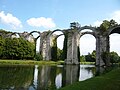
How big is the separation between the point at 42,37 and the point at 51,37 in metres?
2.73

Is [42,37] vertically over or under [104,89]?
over

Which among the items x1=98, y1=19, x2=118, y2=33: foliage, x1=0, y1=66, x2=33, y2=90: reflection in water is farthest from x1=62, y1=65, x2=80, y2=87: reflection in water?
x1=98, y1=19, x2=118, y2=33: foliage

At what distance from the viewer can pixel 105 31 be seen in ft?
187

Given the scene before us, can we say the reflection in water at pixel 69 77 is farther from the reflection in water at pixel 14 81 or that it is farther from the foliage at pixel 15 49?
the foliage at pixel 15 49

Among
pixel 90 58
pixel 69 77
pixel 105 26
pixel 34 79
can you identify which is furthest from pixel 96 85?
pixel 90 58

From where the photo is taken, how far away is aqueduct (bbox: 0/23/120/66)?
184 ft

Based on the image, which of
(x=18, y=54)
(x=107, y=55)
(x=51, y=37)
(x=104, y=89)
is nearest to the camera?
(x=104, y=89)

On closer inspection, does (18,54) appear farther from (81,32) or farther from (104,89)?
(104,89)

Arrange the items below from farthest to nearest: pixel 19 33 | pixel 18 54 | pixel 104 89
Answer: pixel 19 33
pixel 18 54
pixel 104 89

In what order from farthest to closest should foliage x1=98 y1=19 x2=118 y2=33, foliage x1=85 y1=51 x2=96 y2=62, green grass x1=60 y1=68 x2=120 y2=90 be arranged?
1. foliage x1=85 y1=51 x2=96 y2=62
2. foliage x1=98 y1=19 x2=118 y2=33
3. green grass x1=60 y1=68 x2=120 y2=90

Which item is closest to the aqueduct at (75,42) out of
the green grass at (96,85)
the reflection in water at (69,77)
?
the reflection in water at (69,77)

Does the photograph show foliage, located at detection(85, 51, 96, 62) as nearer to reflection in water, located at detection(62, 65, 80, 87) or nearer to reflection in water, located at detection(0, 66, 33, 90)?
reflection in water, located at detection(62, 65, 80, 87)

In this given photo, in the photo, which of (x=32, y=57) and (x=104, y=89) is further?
(x=32, y=57)

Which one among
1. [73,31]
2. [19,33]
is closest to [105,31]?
[73,31]
